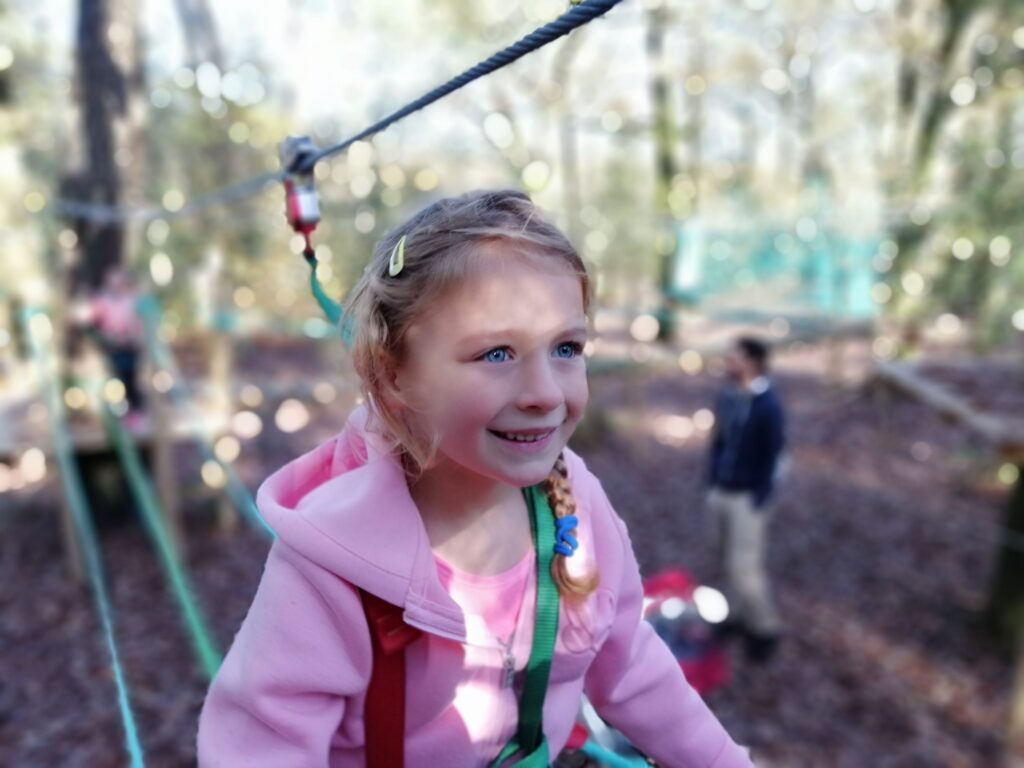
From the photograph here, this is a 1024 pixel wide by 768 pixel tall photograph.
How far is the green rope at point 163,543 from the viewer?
1926 mm

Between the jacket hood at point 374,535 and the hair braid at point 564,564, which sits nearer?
the jacket hood at point 374,535

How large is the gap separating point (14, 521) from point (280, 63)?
30.9 ft

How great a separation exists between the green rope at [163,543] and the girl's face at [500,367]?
1.04 metres

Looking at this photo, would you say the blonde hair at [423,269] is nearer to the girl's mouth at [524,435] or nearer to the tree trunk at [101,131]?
the girl's mouth at [524,435]

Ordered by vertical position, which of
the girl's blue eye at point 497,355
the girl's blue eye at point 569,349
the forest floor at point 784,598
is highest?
the girl's blue eye at point 497,355

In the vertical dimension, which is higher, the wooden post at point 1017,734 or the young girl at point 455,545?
the young girl at point 455,545

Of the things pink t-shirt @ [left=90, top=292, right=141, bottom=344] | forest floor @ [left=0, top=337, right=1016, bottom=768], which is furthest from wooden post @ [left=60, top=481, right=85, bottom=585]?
pink t-shirt @ [left=90, top=292, right=141, bottom=344]

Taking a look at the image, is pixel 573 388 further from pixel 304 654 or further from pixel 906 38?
pixel 906 38

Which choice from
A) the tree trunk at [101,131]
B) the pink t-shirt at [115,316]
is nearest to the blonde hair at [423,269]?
the pink t-shirt at [115,316]

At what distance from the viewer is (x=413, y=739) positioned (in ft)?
2.91

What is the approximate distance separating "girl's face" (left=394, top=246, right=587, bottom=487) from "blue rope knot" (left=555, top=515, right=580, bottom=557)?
0.14 meters

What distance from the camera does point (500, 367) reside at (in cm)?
81

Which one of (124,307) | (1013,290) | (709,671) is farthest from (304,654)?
(1013,290)

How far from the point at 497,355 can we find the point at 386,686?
0.37 metres
